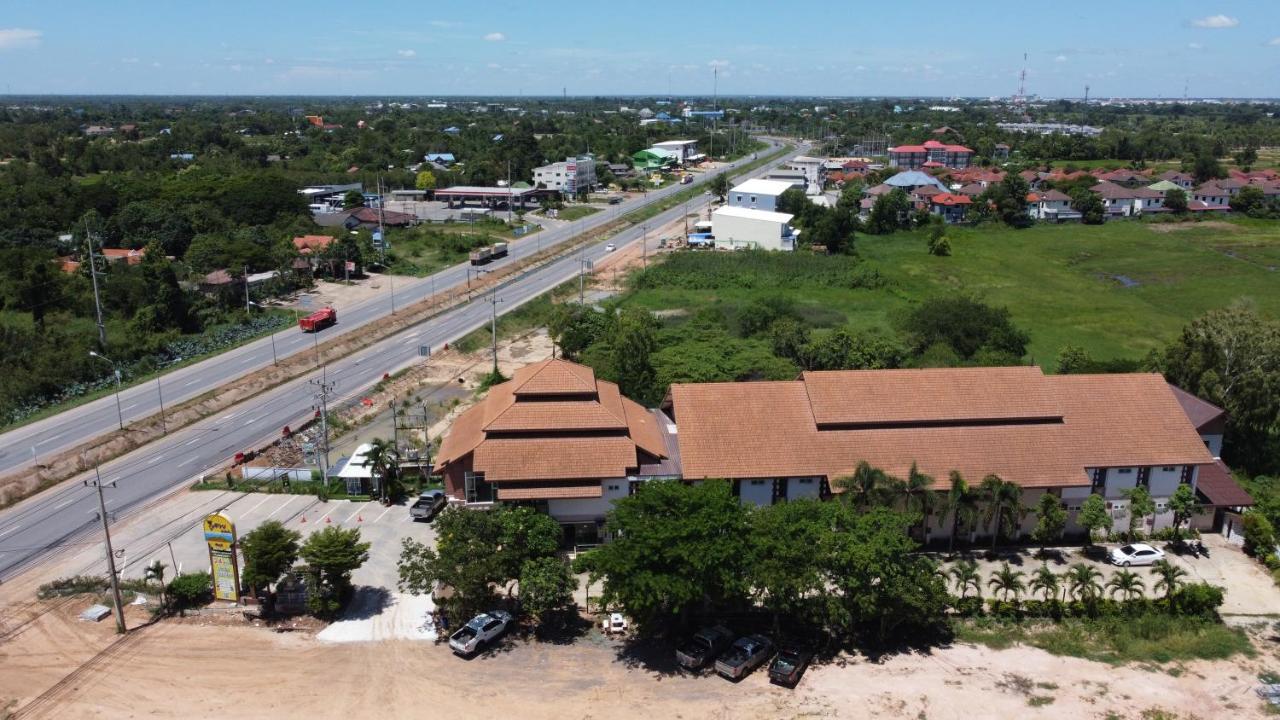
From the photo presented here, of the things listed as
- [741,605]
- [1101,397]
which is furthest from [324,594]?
[1101,397]

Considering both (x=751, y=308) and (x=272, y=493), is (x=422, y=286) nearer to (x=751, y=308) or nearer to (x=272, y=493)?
(x=751, y=308)

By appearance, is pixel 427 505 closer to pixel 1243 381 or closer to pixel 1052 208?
pixel 1243 381

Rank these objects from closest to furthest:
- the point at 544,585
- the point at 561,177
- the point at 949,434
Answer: the point at 544,585 < the point at 949,434 < the point at 561,177

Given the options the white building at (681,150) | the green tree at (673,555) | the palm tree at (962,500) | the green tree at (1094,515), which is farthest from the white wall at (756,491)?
the white building at (681,150)

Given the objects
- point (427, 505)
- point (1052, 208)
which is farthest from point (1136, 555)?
point (1052, 208)

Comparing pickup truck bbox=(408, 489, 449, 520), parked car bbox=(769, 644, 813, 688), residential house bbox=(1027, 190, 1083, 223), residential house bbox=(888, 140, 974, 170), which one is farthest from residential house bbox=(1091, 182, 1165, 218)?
parked car bbox=(769, 644, 813, 688)

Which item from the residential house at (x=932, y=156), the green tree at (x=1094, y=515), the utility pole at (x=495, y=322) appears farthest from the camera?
the residential house at (x=932, y=156)

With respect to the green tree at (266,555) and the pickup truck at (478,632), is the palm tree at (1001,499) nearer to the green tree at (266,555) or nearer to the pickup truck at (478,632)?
the pickup truck at (478,632)
